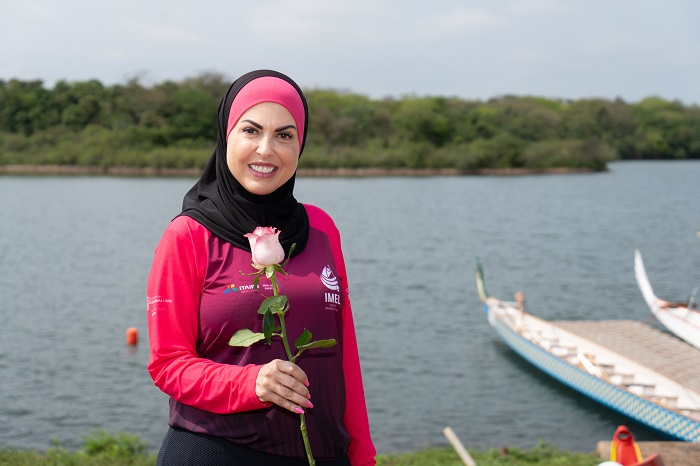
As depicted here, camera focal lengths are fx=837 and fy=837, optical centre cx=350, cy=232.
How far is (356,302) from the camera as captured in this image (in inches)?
788

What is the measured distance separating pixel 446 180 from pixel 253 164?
76.3m

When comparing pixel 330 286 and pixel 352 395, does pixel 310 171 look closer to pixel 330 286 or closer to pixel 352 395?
pixel 352 395

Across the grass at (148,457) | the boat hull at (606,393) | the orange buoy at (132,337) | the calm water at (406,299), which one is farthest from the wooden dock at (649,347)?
the orange buoy at (132,337)

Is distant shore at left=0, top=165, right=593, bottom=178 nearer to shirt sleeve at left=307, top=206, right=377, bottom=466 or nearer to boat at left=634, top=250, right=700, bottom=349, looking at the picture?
boat at left=634, top=250, right=700, bottom=349

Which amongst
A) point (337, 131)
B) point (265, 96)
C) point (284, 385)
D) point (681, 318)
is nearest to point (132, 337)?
point (681, 318)

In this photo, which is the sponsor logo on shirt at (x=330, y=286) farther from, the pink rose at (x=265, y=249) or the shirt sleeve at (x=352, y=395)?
the pink rose at (x=265, y=249)

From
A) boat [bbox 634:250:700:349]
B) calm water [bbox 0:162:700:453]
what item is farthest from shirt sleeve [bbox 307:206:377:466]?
boat [bbox 634:250:700:349]

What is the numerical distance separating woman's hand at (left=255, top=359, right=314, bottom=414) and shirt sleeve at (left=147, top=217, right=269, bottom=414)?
5cm

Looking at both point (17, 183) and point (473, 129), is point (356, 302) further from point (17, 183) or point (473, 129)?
point (473, 129)

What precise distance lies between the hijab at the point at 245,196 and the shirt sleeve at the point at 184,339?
0.08 m

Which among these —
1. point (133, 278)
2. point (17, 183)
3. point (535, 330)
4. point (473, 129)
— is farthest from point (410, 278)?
point (473, 129)

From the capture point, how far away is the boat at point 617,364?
31.6 ft

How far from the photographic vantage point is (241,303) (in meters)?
1.92

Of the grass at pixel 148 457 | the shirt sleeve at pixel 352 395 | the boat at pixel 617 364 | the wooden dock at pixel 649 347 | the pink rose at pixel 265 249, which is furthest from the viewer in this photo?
the wooden dock at pixel 649 347
